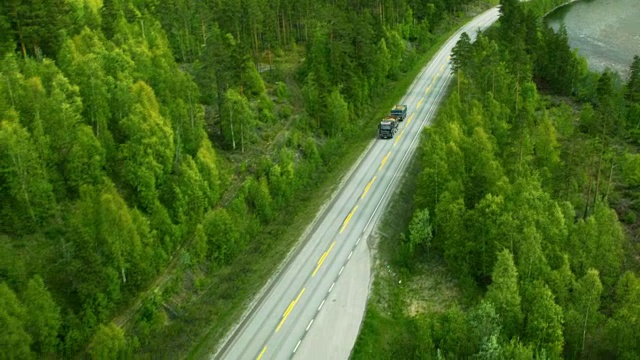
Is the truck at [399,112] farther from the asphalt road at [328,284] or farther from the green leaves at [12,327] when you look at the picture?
the green leaves at [12,327]

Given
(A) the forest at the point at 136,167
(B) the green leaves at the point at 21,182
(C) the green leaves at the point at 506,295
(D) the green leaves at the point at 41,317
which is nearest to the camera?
(D) the green leaves at the point at 41,317

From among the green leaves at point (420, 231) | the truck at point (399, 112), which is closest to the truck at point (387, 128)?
the truck at point (399, 112)

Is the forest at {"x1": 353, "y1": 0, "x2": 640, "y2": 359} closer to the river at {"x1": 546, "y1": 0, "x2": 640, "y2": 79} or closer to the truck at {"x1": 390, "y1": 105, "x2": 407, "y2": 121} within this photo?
the truck at {"x1": 390, "y1": 105, "x2": 407, "y2": 121}

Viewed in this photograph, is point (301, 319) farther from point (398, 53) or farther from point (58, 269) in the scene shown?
point (398, 53)

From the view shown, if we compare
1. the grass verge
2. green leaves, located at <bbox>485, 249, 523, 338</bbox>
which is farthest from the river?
green leaves, located at <bbox>485, 249, 523, 338</bbox>

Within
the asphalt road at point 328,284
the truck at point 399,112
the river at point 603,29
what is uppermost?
the river at point 603,29

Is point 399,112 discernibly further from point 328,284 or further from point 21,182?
point 21,182
